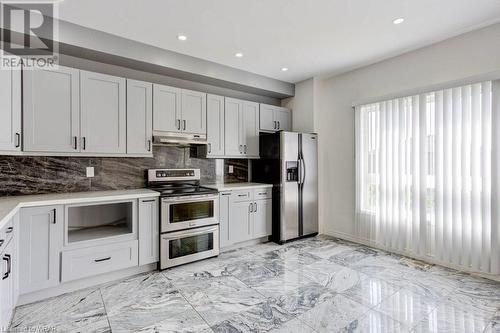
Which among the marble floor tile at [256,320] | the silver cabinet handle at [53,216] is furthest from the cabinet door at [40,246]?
the marble floor tile at [256,320]

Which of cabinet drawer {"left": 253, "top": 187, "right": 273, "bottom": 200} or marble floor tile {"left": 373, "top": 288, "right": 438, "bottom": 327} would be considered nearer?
marble floor tile {"left": 373, "top": 288, "right": 438, "bottom": 327}

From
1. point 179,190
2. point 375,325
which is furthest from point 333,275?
point 179,190

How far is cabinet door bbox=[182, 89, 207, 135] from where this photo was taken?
12.0ft

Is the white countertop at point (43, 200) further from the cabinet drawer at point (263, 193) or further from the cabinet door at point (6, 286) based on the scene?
the cabinet drawer at point (263, 193)

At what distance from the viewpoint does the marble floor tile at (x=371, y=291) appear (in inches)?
96.5

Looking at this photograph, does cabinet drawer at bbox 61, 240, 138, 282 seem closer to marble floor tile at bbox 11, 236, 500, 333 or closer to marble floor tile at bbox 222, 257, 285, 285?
marble floor tile at bbox 11, 236, 500, 333

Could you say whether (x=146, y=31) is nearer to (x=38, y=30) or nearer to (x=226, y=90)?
(x=38, y=30)

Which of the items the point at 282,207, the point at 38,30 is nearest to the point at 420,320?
the point at 282,207

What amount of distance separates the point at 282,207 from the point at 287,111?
1873mm

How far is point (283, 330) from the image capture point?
2016 mm

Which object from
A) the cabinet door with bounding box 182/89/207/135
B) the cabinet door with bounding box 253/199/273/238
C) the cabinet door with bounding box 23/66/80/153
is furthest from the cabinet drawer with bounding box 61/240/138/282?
the cabinet door with bounding box 253/199/273/238

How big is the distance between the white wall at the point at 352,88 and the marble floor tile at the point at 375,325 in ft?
7.14

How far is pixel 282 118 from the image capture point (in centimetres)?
483

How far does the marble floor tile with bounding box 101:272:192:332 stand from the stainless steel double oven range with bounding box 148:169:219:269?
0.37m
